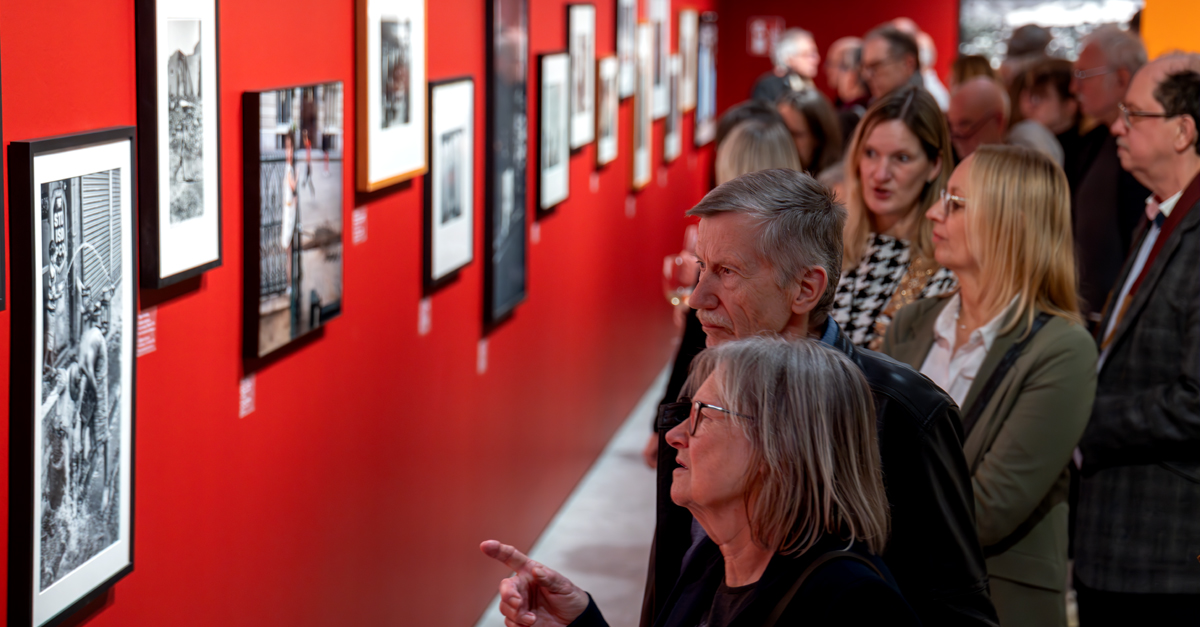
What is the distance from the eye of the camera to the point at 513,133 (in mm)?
4910

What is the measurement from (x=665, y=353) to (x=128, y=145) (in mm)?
7959

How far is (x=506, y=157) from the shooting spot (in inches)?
190

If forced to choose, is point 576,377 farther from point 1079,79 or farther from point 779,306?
point 779,306

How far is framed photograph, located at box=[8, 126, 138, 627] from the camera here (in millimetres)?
1897

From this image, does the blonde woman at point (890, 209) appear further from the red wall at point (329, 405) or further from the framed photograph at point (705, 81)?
the framed photograph at point (705, 81)

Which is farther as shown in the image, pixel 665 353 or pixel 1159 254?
pixel 665 353

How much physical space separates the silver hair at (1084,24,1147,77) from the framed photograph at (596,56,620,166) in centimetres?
249

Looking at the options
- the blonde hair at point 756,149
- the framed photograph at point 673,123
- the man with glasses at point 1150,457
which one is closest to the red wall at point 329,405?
the blonde hair at point 756,149

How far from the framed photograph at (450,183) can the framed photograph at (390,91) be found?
0.15 metres

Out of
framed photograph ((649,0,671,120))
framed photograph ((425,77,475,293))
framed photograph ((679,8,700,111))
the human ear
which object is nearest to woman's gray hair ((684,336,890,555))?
the human ear

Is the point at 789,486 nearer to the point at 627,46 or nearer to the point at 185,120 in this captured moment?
the point at 185,120

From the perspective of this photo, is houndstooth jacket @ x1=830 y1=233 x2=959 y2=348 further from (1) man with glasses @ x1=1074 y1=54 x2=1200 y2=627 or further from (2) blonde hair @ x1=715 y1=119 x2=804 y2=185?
(2) blonde hair @ x1=715 y1=119 x2=804 y2=185

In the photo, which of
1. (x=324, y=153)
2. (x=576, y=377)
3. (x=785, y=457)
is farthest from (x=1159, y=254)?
(x=576, y=377)

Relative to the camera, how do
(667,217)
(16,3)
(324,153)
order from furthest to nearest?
1. (667,217)
2. (324,153)
3. (16,3)
